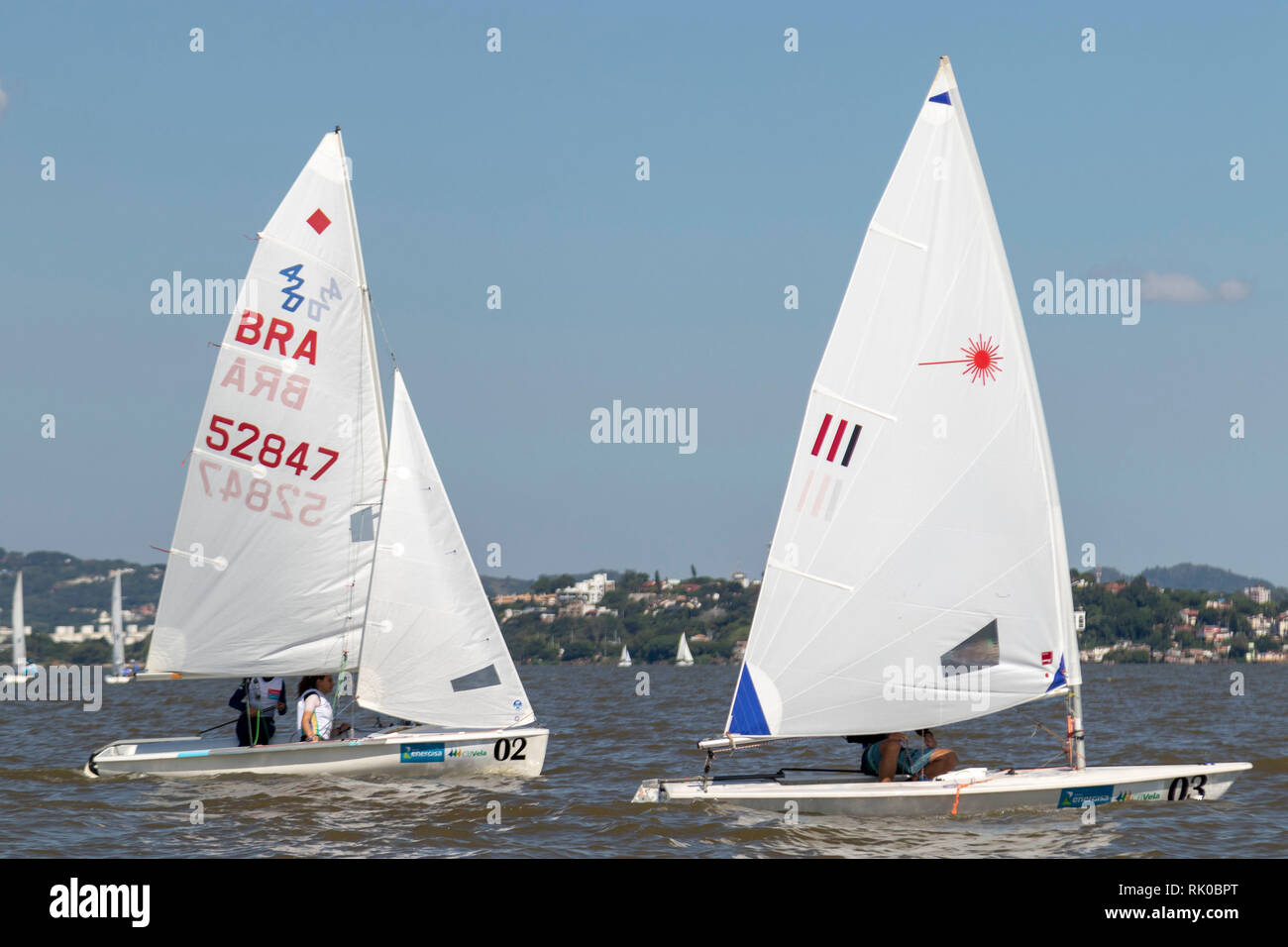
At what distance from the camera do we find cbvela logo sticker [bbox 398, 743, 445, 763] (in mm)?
17156

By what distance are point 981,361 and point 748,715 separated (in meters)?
4.15

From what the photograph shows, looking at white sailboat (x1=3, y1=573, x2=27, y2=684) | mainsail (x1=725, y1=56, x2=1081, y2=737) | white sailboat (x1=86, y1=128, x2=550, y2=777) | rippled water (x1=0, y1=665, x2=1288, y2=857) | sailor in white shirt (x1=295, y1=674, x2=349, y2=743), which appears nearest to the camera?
rippled water (x1=0, y1=665, x2=1288, y2=857)

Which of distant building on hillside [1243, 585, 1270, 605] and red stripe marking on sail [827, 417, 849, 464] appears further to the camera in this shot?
distant building on hillside [1243, 585, 1270, 605]

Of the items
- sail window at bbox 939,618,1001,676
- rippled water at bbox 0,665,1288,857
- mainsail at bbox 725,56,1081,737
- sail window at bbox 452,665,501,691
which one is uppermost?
mainsail at bbox 725,56,1081,737

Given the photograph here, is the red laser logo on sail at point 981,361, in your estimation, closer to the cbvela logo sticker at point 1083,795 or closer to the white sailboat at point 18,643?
the cbvela logo sticker at point 1083,795

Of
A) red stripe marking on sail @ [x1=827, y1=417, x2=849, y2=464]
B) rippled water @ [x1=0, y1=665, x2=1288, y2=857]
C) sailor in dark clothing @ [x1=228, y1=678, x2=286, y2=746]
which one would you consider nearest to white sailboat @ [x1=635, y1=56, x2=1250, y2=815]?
red stripe marking on sail @ [x1=827, y1=417, x2=849, y2=464]

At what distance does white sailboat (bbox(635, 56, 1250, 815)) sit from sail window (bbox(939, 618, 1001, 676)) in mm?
14

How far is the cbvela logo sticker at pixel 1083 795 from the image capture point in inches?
528

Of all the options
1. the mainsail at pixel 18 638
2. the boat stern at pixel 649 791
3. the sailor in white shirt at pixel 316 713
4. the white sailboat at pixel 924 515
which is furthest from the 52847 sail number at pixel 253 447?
the mainsail at pixel 18 638

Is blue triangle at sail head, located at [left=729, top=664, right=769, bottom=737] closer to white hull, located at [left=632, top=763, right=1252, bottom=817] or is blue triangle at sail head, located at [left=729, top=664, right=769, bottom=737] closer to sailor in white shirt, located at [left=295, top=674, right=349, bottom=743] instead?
white hull, located at [left=632, top=763, right=1252, bottom=817]

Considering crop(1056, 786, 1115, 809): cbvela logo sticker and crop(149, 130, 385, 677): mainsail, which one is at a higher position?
crop(149, 130, 385, 677): mainsail

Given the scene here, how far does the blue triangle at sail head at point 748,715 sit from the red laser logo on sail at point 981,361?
362 centimetres

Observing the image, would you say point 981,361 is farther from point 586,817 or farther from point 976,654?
point 586,817
